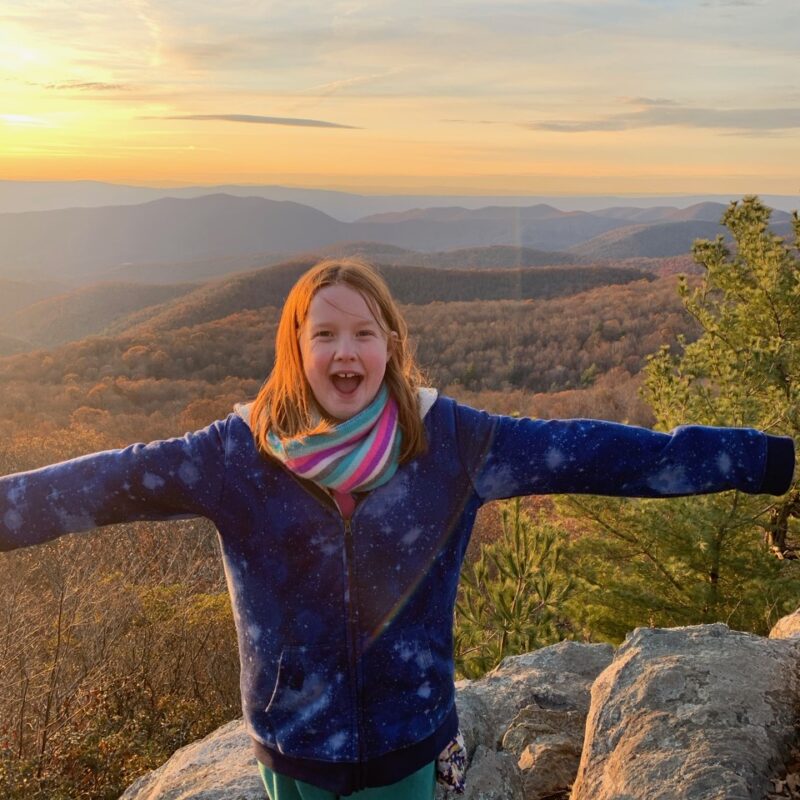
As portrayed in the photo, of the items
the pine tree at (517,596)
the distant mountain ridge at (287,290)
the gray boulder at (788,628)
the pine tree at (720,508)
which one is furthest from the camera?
the distant mountain ridge at (287,290)

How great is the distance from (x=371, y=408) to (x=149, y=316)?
294ft

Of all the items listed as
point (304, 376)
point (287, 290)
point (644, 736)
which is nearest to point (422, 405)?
point (304, 376)

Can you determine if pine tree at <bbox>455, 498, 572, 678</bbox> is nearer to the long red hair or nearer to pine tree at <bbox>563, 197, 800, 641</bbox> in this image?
pine tree at <bbox>563, 197, 800, 641</bbox>

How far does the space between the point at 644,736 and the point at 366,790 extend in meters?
1.46

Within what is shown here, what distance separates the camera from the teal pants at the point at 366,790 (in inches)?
75.3

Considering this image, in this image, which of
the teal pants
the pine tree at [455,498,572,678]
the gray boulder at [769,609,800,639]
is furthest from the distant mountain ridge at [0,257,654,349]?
the teal pants

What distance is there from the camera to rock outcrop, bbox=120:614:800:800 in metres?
2.75

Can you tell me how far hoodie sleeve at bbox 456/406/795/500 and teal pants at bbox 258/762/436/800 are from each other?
734 millimetres

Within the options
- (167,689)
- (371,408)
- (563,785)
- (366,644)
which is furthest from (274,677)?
(167,689)

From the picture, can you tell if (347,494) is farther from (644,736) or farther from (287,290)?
(287,290)

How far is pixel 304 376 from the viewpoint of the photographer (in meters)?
1.86

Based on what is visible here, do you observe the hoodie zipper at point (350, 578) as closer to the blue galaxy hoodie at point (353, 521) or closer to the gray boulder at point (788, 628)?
the blue galaxy hoodie at point (353, 521)

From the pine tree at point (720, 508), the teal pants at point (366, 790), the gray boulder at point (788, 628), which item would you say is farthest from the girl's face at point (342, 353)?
the pine tree at point (720, 508)

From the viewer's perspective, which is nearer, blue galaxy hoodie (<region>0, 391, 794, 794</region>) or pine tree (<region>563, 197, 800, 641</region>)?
blue galaxy hoodie (<region>0, 391, 794, 794</region>)
